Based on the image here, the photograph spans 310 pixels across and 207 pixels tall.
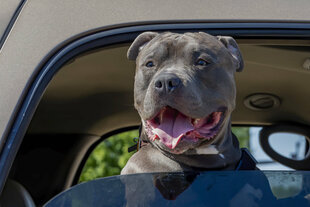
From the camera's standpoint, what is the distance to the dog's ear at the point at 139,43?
2.21 metres

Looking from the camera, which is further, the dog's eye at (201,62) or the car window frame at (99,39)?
the dog's eye at (201,62)

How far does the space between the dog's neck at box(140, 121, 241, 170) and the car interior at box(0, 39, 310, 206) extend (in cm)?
54

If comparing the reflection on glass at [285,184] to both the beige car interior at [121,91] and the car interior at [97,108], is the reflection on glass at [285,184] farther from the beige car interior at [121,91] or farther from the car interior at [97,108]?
the car interior at [97,108]

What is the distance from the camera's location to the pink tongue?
206 cm

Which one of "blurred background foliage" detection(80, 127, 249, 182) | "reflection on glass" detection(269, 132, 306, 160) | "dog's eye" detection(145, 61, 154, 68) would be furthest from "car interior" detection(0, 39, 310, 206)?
"blurred background foliage" detection(80, 127, 249, 182)

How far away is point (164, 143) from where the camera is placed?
6.84ft

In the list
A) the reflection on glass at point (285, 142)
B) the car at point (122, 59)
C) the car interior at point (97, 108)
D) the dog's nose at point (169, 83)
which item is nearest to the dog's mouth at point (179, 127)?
the dog's nose at point (169, 83)

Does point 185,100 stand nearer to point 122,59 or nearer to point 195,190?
point 195,190

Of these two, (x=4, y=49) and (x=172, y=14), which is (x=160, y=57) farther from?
(x=4, y=49)

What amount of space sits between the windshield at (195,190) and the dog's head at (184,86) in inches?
16.1

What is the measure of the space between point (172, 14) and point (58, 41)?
0.47 m

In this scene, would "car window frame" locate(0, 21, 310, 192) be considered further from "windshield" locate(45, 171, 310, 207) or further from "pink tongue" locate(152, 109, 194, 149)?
"pink tongue" locate(152, 109, 194, 149)

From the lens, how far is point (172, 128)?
2.11 m

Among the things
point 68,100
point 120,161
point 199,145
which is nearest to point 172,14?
point 199,145
